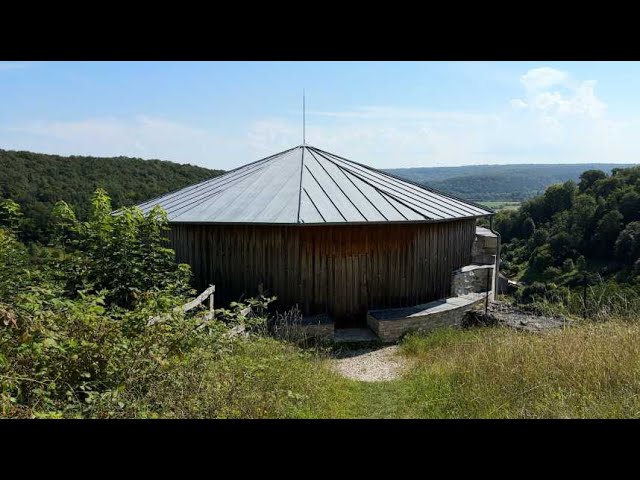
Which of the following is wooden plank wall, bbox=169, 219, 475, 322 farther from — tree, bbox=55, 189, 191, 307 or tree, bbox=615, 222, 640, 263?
tree, bbox=615, 222, 640, 263

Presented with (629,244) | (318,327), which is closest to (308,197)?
A: (318,327)

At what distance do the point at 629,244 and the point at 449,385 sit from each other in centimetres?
4258

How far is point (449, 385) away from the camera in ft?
18.0

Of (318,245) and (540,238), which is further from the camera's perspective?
(540,238)

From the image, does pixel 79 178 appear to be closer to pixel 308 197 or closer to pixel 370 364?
pixel 308 197

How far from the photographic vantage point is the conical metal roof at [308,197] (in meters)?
10.2

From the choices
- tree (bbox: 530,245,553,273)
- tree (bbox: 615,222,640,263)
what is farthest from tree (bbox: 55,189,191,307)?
tree (bbox: 530,245,553,273)

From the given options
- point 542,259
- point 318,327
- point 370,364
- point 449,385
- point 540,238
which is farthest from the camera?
point 540,238

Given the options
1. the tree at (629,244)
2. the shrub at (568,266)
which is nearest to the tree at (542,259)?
the shrub at (568,266)

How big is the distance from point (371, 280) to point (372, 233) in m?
1.15

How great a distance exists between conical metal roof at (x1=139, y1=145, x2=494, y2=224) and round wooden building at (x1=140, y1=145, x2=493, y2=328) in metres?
0.05
